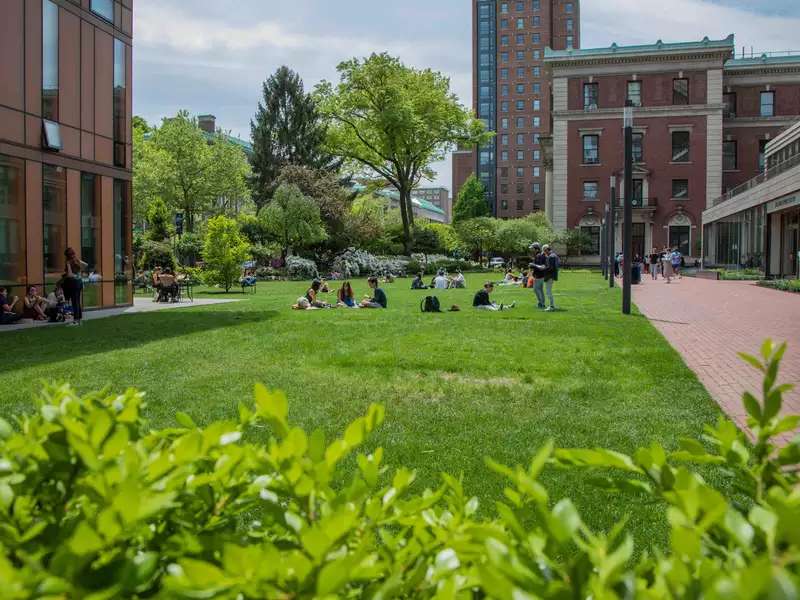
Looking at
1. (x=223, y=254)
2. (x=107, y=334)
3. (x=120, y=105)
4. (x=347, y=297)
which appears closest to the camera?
(x=107, y=334)

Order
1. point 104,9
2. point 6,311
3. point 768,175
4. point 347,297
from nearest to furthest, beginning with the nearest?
point 6,311 → point 104,9 → point 347,297 → point 768,175

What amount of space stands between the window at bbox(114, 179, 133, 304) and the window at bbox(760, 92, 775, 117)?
60.0 m

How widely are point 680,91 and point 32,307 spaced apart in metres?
58.1

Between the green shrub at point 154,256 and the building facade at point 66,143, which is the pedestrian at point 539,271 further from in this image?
the green shrub at point 154,256

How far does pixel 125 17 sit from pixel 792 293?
80.5 feet

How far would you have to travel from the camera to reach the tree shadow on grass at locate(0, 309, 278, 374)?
37.2 feet

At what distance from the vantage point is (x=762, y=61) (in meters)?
64.8

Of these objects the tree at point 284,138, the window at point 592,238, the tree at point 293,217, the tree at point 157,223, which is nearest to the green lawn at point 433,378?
the tree at point 157,223

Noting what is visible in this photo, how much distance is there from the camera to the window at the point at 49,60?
19.2 m

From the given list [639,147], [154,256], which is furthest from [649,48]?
[154,256]

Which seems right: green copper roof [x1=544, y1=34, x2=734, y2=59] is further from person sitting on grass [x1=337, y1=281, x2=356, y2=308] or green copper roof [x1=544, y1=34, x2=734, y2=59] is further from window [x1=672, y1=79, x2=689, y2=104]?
person sitting on grass [x1=337, y1=281, x2=356, y2=308]

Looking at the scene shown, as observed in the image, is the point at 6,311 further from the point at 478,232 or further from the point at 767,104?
the point at 767,104

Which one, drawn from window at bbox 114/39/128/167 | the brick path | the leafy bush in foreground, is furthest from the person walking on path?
the leafy bush in foreground

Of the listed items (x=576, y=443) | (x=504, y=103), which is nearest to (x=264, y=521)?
(x=576, y=443)
